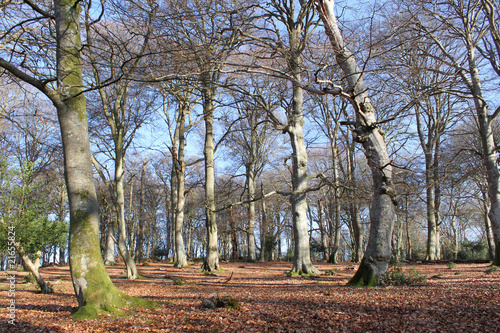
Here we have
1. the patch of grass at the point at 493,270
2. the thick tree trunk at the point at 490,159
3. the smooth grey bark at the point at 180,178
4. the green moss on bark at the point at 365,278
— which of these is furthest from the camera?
the smooth grey bark at the point at 180,178

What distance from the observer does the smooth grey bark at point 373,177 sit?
660 centimetres

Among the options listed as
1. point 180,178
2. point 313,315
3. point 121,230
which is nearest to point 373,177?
point 313,315

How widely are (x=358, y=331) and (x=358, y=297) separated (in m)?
1.82

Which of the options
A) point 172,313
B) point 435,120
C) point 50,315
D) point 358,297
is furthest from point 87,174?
point 435,120

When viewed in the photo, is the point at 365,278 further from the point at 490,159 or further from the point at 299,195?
the point at 490,159

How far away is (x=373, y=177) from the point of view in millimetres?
7027

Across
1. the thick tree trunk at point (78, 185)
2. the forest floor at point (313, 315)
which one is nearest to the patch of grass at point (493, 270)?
the forest floor at point (313, 315)

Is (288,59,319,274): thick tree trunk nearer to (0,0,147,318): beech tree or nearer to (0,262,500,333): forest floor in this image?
(0,262,500,333): forest floor

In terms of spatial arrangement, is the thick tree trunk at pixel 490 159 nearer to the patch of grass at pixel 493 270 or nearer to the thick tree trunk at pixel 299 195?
the patch of grass at pixel 493 270

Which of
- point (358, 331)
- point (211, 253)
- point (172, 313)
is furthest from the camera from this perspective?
point (211, 253)

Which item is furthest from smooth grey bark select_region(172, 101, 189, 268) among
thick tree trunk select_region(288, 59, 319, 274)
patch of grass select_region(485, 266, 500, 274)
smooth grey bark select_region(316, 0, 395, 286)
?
patch of grass select_region(485, 266, 500, 274)

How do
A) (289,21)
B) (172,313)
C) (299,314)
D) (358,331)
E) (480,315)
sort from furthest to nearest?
(289,21) < (172,313) < (299,314) < (480,315) < (358,331)

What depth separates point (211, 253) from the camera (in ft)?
44.0

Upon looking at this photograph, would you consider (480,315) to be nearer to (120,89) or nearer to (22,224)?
(22,224)
